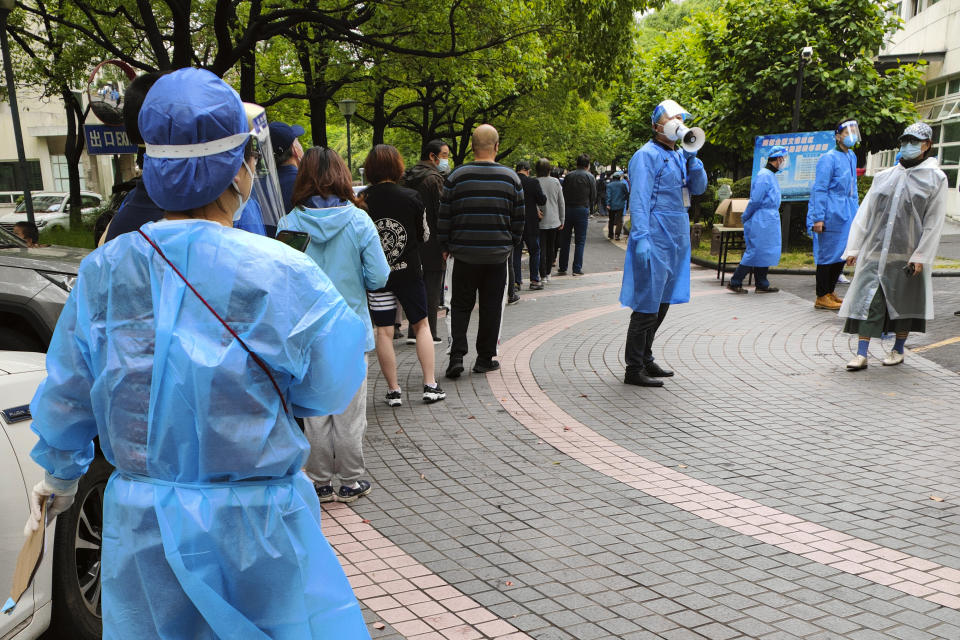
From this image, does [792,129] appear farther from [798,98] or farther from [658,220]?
[658,220]

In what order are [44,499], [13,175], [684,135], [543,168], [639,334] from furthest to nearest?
[13,175]
[543,168]
[639,334]
[684,135]
[44,499]

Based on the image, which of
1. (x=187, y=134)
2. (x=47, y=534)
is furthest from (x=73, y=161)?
(x=187, y=134)

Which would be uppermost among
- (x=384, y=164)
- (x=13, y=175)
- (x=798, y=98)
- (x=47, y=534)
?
(x=798, y=98)

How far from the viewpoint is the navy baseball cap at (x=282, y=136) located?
5195 mm

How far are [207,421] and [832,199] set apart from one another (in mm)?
10501

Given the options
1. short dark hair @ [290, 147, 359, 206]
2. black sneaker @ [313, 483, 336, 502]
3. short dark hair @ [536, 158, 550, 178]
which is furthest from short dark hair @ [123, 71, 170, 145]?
short dark hair @ [536, 158, 550, 178]

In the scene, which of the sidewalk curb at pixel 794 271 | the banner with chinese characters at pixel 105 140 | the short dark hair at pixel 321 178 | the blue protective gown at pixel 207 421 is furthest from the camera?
the sidewalk curb at pixel 794 271

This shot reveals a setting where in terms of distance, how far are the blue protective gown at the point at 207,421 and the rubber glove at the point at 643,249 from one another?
4914 millimetres

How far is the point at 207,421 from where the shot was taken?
1.71 m

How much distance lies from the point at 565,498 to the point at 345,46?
14.5 meters

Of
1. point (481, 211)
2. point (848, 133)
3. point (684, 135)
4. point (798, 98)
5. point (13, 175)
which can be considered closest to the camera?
point (684, 135)

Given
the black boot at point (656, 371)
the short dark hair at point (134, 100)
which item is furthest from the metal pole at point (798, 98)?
the short dark hair at point (134, 100)

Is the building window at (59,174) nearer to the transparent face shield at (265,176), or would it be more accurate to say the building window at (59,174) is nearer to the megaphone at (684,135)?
the megaphone at (684,135)

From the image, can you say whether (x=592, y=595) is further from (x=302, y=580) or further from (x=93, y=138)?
(x=93, y=138)
